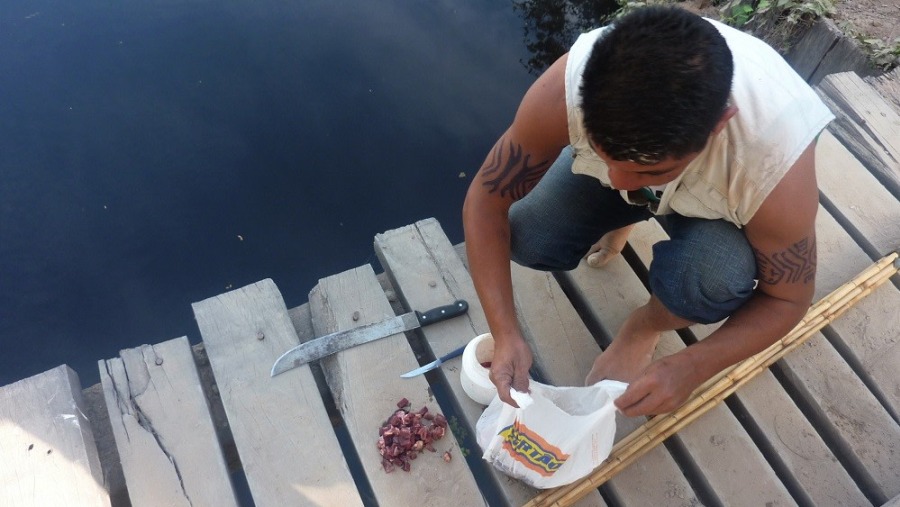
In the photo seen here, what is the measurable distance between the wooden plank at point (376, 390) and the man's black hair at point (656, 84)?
1062 millimetres

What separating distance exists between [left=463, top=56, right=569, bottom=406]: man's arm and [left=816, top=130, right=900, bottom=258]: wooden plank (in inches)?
55.0

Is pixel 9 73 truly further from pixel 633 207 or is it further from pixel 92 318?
pixel 633 207

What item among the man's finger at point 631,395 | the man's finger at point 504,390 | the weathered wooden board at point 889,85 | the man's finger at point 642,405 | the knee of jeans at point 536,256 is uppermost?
the weathered wooden board at point 889,85

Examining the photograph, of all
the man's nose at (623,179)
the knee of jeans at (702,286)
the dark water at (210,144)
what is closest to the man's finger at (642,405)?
the knee of jeans at (702,286)

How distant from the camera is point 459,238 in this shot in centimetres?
296

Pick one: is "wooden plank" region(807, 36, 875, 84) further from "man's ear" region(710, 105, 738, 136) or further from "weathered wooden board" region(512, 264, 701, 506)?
"man's ear" region(710, 105, 738, 136)

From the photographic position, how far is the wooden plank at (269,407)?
171cm

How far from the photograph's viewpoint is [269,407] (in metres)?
1.83

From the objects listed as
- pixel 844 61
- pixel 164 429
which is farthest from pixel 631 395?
pixel 844 61

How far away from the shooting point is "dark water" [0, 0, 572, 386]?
2.67 m

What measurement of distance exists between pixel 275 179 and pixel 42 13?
67.9 inches

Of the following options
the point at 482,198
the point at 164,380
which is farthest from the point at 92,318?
the point at 482,198

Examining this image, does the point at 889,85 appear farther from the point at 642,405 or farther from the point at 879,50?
the point at 642,405

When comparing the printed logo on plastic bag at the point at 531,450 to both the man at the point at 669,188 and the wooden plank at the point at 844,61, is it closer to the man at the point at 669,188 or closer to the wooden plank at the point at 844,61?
the man at the point at 669,188
